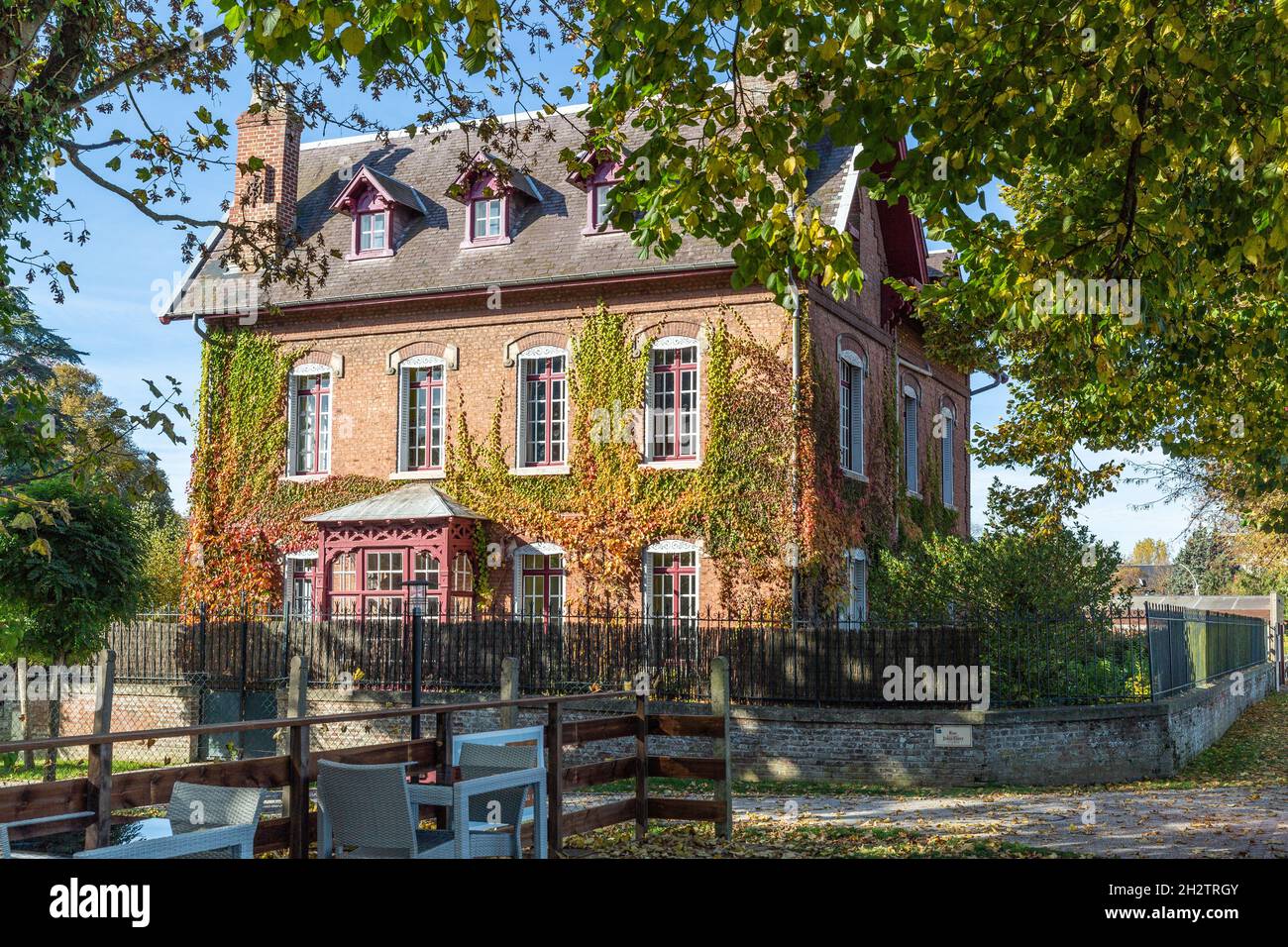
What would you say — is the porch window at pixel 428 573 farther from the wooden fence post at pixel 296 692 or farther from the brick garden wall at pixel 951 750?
the wooden fence post at pixel 296 692

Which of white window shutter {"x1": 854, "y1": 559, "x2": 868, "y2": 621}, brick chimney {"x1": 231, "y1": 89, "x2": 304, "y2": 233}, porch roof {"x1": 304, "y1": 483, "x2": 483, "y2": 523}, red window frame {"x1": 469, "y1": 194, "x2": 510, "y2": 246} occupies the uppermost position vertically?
brick chimney {"x1": 231, "y1": 89, "x2": 304, "y2": 233}

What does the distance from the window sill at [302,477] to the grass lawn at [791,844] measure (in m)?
15.2

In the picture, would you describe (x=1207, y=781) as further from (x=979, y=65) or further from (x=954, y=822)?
(x=979, y=65)

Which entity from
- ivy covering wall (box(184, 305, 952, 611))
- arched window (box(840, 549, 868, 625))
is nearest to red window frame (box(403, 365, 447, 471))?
ivy covering wall (box(184, 305, 952, 611))

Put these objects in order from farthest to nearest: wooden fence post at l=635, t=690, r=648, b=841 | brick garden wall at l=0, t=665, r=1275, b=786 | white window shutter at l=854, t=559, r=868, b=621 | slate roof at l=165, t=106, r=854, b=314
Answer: white window shutter at l=854, t=559, r=868, b=621, slate roof at l=165, t=106, r=854, b=314, brick garden wall at l=0, t=665, r=1275, b=786, wooden fence post at l=635, t=690, r=648, b=841

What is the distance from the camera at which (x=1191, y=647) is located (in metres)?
21.5

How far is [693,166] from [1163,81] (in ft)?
12.5

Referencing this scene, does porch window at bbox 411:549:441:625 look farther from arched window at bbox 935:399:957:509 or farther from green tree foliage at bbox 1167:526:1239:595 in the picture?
green tree foliage at bbox 1167:526:1239:595

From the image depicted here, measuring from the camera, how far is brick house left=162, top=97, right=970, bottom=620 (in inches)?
922

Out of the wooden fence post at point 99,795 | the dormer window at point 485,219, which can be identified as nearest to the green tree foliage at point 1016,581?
the dormer window at point 485,219

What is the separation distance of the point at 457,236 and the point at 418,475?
16.8 ft

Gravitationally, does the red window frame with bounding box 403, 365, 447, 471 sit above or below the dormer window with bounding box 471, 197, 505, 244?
below

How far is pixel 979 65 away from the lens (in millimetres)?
10531

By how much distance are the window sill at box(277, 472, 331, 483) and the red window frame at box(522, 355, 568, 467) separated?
453 cm
